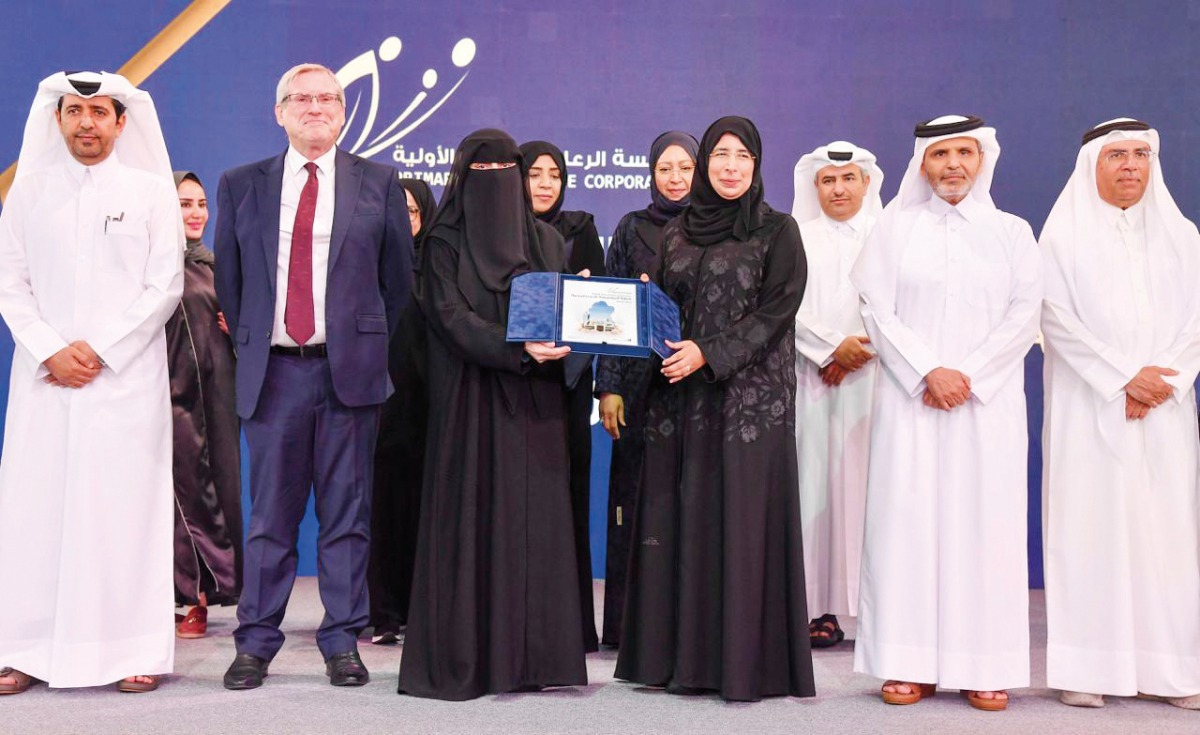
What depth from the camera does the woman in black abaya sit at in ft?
15.5

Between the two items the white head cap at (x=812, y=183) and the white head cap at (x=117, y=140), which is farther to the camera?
the white head cap at (x=812, y=183)

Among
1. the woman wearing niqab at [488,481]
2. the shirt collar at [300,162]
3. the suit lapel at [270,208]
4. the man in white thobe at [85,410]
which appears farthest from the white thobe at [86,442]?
the woman wearing niqab at [488,481]

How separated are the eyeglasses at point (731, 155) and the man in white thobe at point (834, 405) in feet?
3.86

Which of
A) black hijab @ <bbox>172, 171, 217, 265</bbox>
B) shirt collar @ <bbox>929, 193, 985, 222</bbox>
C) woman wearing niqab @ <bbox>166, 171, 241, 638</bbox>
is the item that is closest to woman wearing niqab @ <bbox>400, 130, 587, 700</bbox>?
shirt collar @ <bbox>929, 193, 985, 222</bbox>

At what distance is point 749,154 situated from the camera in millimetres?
3736

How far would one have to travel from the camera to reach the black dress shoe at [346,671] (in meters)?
3.76

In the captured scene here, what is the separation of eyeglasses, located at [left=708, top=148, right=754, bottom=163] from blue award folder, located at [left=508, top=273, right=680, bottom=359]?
18.7 inches

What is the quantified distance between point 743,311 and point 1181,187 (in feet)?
11.4

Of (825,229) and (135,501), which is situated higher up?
(825,229)

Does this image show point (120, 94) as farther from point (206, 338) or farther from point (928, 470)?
point (928, 470)

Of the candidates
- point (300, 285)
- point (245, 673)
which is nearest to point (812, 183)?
point (300, 285)

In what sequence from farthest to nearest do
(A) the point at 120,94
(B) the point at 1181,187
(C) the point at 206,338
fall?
(B) the point at 1181,187 → (C) the point at 206,338 → (A) the point at 120,94

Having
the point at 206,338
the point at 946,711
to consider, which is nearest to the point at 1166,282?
the point at 946,711

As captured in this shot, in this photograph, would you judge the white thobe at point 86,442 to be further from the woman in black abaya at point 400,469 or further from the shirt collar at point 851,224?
the shirt collar at point 851,224
